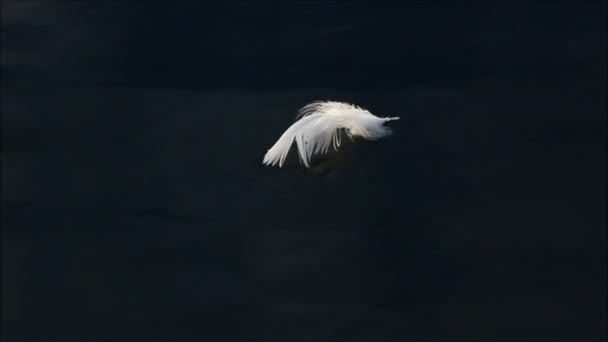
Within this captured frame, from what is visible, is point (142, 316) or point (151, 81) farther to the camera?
point (151, 81)

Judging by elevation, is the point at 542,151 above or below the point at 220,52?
below

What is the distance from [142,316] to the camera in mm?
922

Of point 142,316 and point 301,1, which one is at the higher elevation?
point 301,1

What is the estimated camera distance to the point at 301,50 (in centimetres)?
102

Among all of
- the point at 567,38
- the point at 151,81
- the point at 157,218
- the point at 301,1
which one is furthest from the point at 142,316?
the point at 567,38

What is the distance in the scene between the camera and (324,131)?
3.18 feet

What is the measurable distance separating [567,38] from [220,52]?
1.34 ft

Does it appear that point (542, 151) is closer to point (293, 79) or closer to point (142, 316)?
point (293, 79)

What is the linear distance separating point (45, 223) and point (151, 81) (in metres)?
0.21

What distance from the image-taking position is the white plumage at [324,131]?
3.15 feet

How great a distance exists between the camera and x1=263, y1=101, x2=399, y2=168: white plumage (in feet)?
3.15

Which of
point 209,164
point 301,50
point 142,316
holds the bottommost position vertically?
point 142,316

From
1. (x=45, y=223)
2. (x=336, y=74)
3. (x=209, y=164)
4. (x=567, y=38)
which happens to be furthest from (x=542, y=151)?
(x=45, y=223)

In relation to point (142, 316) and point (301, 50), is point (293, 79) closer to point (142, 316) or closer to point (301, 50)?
point (301, 50)
